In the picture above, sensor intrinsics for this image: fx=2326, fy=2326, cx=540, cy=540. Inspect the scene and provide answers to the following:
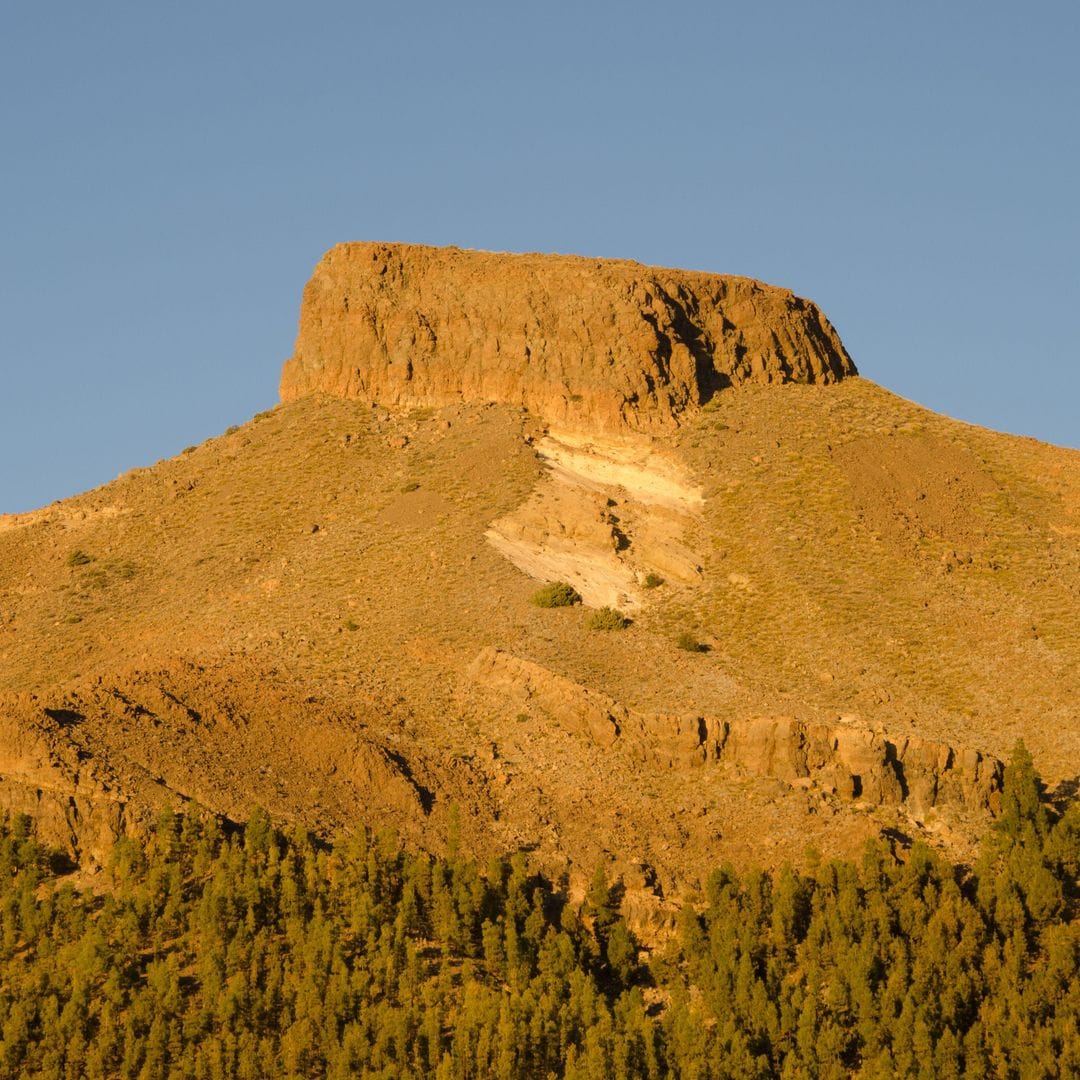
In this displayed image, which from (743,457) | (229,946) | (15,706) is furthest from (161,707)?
(743,457)

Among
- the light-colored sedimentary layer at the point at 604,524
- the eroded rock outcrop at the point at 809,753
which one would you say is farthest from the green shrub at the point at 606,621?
the eroded rock outcrop at the point at 809,753

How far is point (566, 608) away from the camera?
59031 mm

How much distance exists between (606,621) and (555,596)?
1538 mm

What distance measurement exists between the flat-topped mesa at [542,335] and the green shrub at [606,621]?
38.4 ft

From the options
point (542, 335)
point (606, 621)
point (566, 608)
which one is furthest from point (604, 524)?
point (542, 335)

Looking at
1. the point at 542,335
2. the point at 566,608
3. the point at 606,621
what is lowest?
the point at 606,621

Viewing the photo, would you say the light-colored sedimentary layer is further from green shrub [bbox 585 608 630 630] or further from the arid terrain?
green shrub [bbox 585 608 630 630]

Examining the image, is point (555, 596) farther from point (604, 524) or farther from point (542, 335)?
point (542, 335)

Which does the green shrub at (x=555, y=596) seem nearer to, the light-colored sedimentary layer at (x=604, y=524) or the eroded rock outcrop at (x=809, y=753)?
the light-colored sedimentary layer at (x=604, y=524)

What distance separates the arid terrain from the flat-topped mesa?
0.11 m

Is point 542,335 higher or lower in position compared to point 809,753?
higher

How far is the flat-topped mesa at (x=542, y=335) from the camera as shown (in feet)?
231

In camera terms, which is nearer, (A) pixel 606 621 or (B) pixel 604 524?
(A) pixel 606 621

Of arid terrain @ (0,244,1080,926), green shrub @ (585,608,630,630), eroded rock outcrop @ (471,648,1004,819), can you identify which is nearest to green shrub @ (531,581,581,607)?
arid terrain @ (0,244,1080,926)
